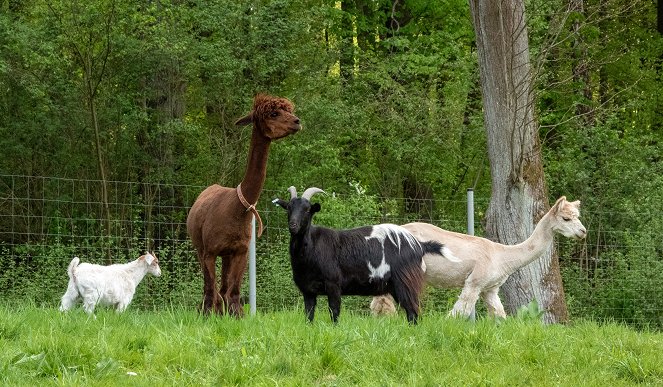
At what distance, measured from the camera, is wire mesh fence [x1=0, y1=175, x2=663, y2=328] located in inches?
561

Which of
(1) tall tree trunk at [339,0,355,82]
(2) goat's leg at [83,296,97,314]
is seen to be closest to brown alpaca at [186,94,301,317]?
(2) goat's leg at [83,296,97,314]

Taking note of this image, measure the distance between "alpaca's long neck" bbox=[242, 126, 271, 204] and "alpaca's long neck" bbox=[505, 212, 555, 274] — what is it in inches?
124

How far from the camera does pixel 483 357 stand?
8031 millimetres

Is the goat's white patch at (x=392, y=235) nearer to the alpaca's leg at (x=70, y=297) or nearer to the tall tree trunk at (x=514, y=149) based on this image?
the tall tree trunk at (x=514, y=149)

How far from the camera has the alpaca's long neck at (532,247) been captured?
11.6m

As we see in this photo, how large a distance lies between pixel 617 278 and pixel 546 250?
3553 millimetres

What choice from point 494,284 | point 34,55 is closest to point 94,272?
point 494,284

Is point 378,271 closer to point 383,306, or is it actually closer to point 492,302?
point 383,306

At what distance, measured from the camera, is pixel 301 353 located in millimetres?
7582

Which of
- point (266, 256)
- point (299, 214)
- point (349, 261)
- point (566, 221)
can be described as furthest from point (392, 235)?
point (266, 256)

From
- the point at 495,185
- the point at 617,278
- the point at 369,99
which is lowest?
the point at 617,278

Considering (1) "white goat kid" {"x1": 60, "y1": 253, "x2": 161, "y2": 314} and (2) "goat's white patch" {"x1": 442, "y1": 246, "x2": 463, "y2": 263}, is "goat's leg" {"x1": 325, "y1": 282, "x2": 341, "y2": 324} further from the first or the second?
(1) "white goat kid" {"x1": 60, "y1": 253, "x2": 161, "y2": 314}

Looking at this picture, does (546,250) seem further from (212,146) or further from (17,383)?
(212,146)

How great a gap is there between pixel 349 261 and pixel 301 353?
2.47 meters
